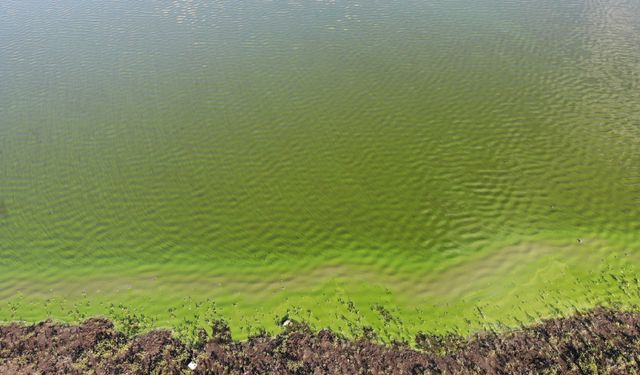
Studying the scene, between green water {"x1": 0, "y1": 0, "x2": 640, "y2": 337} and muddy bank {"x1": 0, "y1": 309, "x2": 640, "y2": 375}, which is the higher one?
green water {"x1": 0, "y1": 0, "x2": 640, "y2": 337}

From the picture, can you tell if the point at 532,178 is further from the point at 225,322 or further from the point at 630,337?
the point at 225,322

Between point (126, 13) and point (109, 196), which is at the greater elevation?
point (126, 13)

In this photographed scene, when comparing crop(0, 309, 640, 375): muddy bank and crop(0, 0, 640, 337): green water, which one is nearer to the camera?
crop(0, 309, 640, 375): muddy bank

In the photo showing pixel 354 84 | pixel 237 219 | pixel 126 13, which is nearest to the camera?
pixel 237 219

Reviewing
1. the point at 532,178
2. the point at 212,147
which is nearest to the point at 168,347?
the point at 212,147

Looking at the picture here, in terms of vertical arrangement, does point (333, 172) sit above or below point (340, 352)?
above
